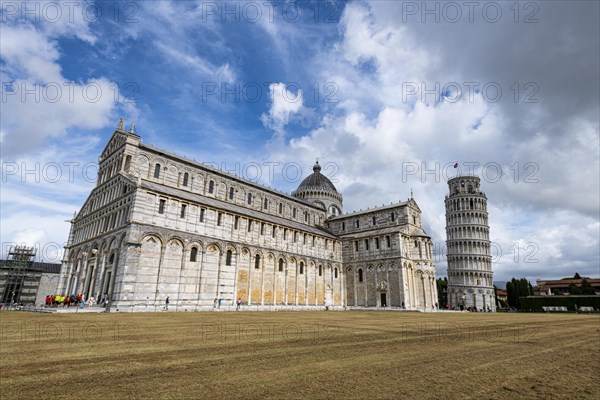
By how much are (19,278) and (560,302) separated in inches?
3885

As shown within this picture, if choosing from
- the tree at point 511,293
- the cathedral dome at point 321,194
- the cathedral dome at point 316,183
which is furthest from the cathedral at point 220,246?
the tree at point 511,293

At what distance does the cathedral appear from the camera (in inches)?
1233

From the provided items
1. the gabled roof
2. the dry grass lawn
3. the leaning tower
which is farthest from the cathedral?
the leaning tower

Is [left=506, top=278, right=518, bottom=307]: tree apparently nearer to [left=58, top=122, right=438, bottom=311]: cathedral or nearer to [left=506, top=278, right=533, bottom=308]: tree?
[left=506, top=278, right=533, bottom=308]: tree

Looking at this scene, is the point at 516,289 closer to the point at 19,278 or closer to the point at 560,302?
the point at 560,302

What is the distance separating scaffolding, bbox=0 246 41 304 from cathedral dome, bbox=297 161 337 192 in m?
53.4

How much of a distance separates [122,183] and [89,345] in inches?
1165

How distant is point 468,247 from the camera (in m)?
77.7

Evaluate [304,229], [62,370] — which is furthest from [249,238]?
[62,370]

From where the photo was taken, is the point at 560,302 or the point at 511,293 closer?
the point at 560,302

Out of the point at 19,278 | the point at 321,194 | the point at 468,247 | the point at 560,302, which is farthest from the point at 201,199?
the point at 468,247

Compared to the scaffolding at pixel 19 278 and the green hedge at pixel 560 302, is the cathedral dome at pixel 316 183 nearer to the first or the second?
the green hedge at pixel 560 302

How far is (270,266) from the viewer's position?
42.0m

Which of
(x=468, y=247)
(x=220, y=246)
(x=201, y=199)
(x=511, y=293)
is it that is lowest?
(x=511, y=293)
